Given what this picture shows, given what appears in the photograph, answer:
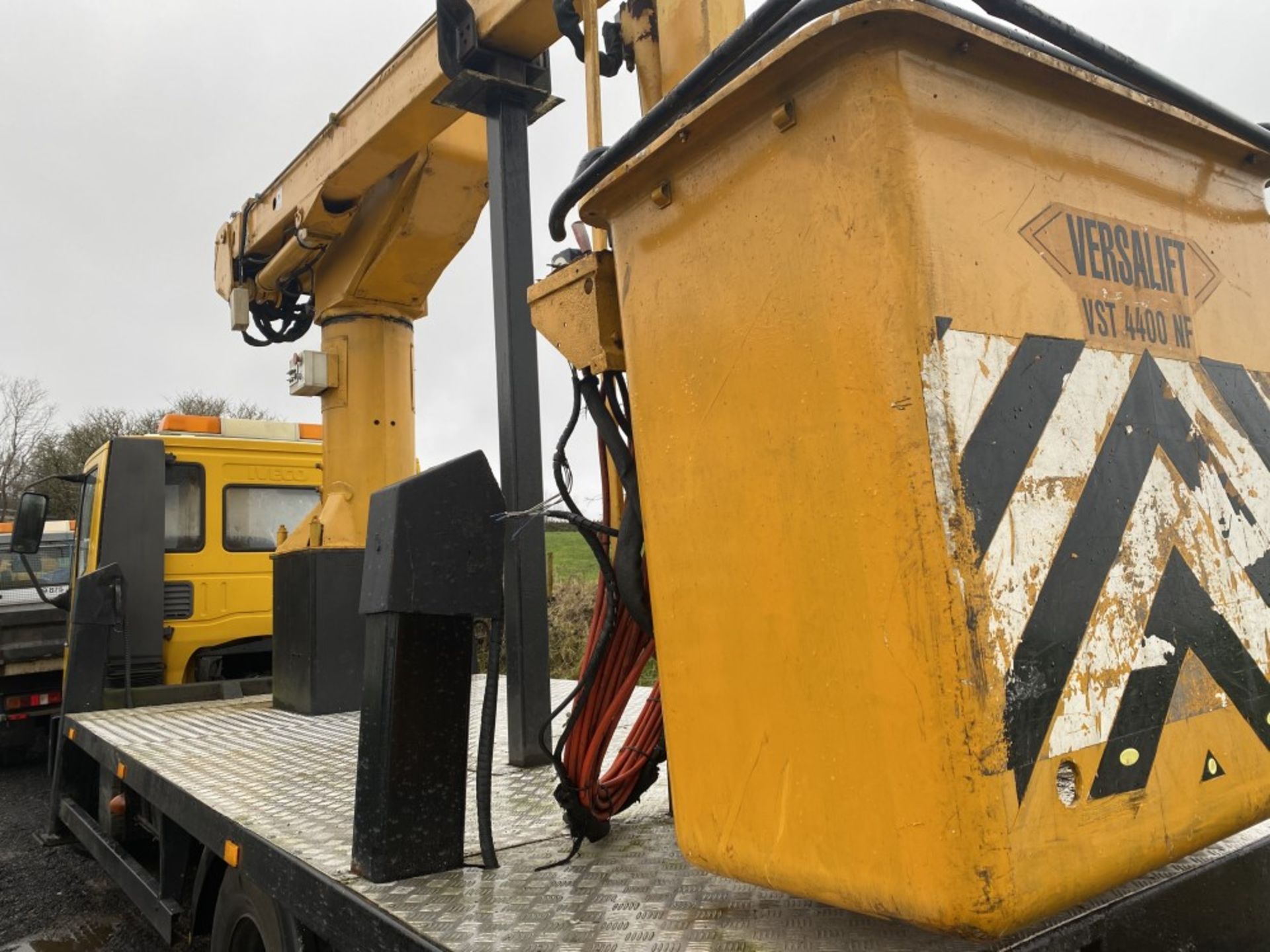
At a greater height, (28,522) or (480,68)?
(480,68)

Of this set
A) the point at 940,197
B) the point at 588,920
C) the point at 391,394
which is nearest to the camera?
the point at 940,197

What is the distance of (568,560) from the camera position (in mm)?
12070

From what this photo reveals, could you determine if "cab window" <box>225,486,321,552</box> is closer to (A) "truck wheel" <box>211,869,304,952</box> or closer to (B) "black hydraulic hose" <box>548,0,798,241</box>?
(A) "truck wheel" <box>211,869,304,952</box>

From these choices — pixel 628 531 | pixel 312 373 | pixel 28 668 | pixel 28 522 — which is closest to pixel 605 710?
pixel 628 531

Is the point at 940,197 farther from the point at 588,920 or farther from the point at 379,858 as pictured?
the point at 379,858

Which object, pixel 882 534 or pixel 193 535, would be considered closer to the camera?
pixel 882 534

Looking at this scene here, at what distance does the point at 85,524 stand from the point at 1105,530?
627 cm

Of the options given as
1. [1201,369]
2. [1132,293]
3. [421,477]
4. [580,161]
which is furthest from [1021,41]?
[421,477]

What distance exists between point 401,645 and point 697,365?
2.82 ft

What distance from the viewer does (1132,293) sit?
1401 mm

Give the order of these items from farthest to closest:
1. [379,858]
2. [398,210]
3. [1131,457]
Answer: [398,210]
[379,858]
[1131,457]

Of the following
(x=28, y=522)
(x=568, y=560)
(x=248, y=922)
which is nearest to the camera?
(x=248, y=922)

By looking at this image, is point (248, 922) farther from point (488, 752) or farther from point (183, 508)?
point (183, 508)

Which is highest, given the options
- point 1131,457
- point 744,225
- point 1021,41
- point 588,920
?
point 1021,41
